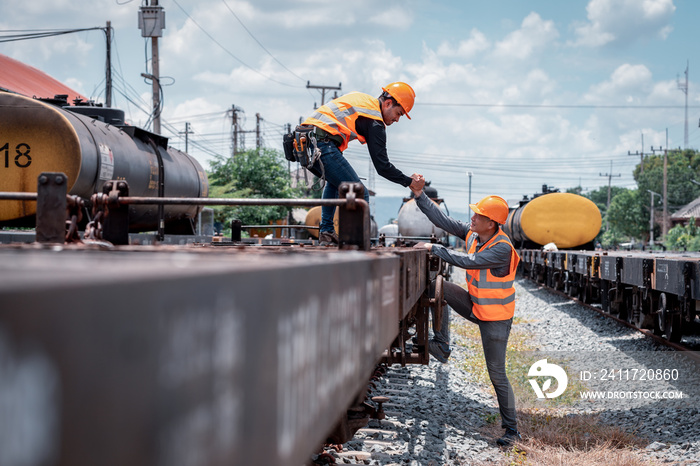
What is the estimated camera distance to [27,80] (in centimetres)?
1992

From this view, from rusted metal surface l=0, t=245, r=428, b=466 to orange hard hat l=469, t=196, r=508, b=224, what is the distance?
16.3ft

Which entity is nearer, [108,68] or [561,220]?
[561,220]

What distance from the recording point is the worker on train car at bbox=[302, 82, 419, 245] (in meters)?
5.16

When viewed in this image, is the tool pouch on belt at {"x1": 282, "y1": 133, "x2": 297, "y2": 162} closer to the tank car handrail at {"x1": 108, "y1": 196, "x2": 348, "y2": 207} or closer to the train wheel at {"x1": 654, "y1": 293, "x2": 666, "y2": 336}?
the tank car handrail at {"x1": 108, "y1": 196, "x2": 348, "y2": 207}

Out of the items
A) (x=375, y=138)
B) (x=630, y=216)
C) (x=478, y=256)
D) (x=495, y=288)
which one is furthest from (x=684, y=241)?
(x=630, y=216)

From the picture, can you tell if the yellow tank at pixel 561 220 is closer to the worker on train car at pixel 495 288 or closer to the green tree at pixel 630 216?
the worker on train car at pixel 495 288

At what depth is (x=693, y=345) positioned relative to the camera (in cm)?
951

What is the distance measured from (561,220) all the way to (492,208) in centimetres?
1591

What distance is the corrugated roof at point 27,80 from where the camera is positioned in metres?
17.8

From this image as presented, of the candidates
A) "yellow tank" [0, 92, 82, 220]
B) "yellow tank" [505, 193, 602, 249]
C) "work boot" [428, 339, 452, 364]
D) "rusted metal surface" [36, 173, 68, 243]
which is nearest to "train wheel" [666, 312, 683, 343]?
"work boot" [428, 339, 452, 364]

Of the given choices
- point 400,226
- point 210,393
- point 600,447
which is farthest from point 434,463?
point 400,226

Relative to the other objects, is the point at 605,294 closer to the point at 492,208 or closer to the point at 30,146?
the point at 492,208

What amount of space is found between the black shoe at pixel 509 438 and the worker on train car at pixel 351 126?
2.47m

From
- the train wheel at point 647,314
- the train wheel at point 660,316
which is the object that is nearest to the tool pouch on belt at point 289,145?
the train wheel at point 660,316
